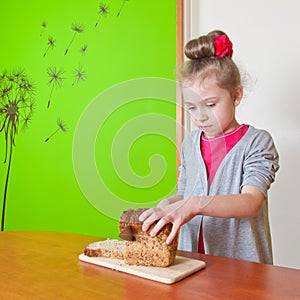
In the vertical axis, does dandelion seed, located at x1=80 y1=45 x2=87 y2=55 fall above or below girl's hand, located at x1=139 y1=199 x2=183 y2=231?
above

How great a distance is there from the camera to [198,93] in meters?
1.13

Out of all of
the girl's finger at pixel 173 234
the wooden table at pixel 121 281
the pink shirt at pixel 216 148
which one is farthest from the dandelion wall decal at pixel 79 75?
the girl's finger at pixel 173 234

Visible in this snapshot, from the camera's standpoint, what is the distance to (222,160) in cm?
123

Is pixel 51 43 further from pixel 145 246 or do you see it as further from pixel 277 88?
pixel 145 246

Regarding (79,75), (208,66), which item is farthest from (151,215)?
(79,75)

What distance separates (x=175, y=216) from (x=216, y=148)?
430mm

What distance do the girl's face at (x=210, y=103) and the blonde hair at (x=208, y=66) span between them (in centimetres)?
2

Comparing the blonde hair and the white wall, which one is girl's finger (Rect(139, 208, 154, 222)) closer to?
the blonde hair

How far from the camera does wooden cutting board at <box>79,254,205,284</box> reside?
80 cm

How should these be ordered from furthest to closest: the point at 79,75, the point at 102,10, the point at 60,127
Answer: the point at 60,127
the point at 79,75
the point at 102,10

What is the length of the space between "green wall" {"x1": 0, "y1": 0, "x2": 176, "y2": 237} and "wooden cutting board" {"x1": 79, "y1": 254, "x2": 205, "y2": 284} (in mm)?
558

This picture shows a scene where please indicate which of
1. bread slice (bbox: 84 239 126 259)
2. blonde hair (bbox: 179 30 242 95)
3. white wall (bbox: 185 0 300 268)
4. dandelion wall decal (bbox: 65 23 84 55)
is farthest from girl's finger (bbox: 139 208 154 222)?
dandelion wall decal (bbox: 65 23 84 55)

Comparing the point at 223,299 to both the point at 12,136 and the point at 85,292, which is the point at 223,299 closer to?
the point at 85,292

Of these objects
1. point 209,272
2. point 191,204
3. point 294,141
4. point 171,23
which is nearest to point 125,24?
point 171,23
